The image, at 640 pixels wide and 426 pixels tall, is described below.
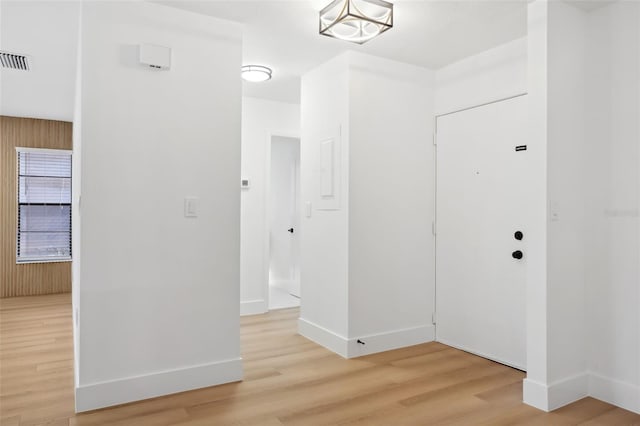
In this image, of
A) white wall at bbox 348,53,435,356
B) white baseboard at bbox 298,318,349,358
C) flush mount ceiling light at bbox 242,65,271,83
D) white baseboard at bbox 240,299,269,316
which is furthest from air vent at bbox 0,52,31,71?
white baseboard at bbox 298,318,349,358

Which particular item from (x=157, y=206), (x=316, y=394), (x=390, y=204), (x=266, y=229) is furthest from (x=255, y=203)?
(x=316, y=394)

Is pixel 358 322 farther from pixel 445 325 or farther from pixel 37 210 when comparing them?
pixel 37 210

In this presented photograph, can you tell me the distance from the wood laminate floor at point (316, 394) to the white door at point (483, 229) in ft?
0.76

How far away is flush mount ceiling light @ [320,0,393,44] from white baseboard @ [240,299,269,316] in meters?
3.24

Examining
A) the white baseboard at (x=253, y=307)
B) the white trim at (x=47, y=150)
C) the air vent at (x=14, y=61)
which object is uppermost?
the air vent at (x=14, y=61)

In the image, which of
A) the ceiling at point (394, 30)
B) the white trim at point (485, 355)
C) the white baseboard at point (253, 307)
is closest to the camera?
the ceiling at point (394, 30)

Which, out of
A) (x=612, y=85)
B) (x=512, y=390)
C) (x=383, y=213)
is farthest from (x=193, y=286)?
(x=612, y=85)

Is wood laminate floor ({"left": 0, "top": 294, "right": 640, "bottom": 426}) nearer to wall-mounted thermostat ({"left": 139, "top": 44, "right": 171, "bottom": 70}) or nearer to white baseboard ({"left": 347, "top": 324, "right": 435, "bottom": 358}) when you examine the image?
white baseboard ({"left": 347, "top": 324, "right": 435, "bottom": 358})

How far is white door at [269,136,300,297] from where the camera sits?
22.2 feet

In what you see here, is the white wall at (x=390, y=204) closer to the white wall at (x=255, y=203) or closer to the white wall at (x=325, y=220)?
the white wall at (x=325, y=220)

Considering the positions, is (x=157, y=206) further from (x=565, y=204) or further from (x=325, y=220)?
(x=565, y=204)

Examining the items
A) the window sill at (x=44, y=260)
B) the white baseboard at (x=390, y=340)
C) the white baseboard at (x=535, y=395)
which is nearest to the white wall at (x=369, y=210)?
the white baseboard at (x=390, y=340)

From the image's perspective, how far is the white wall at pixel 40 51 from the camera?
9.64 ft

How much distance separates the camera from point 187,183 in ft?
9.19
